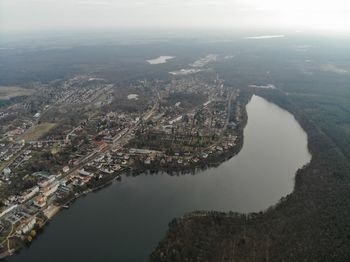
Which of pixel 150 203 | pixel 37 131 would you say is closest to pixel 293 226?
pixel 150 203

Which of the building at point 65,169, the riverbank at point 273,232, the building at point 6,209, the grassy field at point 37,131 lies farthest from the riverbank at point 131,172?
the grassy field at point 37,131

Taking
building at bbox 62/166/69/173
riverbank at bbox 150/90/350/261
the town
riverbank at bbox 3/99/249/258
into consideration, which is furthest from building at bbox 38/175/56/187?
riverbank at bbox 150/90/350/261

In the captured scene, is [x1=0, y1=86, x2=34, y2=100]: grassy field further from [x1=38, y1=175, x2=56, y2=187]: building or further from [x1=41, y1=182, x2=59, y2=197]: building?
[x1=41, y1=182, x2=59, y2=197]: building

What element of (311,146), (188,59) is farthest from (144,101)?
(188,59)

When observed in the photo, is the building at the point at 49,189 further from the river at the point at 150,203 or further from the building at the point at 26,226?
the building at the point at 26,226

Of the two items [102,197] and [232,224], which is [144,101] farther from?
Answer: [232,224]

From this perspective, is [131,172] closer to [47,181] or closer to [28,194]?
[47,181]
